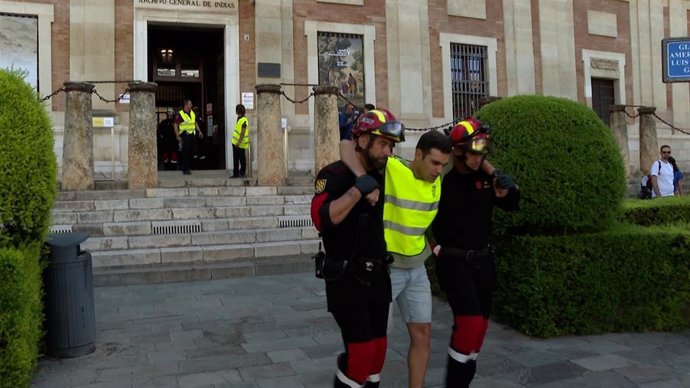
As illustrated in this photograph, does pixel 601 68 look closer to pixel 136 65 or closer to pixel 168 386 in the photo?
pixel 136 65

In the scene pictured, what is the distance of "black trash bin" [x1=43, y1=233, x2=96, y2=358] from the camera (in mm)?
4941

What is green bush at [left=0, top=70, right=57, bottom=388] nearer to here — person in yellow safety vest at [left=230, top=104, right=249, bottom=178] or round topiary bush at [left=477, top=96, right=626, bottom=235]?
round topiary bush at [left=477, top=96, right=626, bottom=235]

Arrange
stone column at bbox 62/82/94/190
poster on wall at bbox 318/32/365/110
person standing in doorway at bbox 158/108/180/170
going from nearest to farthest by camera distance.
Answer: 1. stone column at bbox 62/82/94/190
2. person standing in doorway at bbox 158/108/180/170
3. poster on wall at bbox 318/32/365/110

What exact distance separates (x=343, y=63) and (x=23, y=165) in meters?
14.1

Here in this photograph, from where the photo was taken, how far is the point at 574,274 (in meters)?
5.36

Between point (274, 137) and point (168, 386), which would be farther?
point (274, 137)

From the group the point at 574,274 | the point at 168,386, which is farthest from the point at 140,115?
the point at 574,274

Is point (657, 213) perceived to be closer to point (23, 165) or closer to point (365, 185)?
point (365, 185)

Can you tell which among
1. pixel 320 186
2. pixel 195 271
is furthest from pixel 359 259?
pixel 195 271

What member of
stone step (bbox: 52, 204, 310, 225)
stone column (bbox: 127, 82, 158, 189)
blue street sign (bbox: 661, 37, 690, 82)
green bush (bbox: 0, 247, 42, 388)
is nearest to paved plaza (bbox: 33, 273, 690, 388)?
green bush (bbox: 0, 247, 42, 388)

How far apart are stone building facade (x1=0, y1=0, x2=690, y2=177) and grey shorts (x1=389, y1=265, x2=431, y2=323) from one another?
11.9 metres

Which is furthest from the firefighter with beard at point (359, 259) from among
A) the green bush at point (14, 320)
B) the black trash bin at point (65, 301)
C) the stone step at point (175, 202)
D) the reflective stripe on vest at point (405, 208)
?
the stone step at point (175, 202)

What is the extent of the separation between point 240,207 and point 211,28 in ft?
27.1

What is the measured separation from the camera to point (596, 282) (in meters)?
5.40
